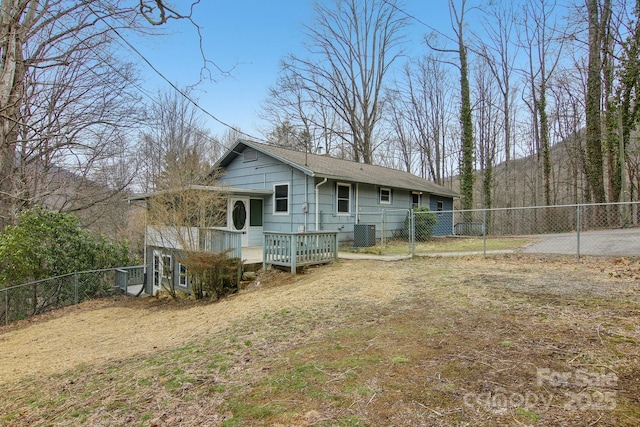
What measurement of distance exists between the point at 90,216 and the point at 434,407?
Result: 1785cm

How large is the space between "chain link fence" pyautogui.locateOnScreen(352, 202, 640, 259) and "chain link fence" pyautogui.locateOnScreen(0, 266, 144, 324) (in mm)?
9764

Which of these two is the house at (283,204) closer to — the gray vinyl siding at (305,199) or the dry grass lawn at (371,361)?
the gray vinyl siding at (305,199)

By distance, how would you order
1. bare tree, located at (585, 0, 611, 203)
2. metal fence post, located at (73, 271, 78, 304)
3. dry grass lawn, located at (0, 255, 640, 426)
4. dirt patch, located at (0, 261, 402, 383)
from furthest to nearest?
1. bare tree, located at (585, 0, 611, 203)
2. metal fence post, located at (73, 271, 78, 304)
3. dirt patch, located at (0, 261, 402, 383)
4. dry grass lawn, located at (0, 255, 640, 426)

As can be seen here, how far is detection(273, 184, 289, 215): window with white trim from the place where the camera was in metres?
12.8

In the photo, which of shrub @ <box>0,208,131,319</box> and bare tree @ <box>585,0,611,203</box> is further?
bare tree @ <box>585,0,611,203</box>

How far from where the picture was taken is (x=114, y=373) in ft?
12.7

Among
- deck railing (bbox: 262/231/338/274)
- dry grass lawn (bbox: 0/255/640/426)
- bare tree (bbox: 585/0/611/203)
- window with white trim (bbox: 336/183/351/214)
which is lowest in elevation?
dry grass lawn (bbox: 0/255/640/426)

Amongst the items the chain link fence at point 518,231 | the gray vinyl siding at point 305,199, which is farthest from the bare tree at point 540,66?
the gray vinyl siding at point 305,199

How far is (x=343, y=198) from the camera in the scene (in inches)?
522

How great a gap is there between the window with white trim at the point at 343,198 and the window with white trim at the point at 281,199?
1908 millimetres

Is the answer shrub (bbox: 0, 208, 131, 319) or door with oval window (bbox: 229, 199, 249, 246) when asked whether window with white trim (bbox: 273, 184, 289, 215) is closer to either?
door with oval window (bbox: 229, 199, 249, 246)

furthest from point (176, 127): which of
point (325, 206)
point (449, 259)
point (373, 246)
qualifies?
point (449, 259)

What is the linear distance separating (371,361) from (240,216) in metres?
10.4

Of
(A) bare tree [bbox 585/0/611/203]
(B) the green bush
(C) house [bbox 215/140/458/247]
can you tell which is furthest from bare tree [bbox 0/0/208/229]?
(A) bare tree [bbox 585/0/611/203]
